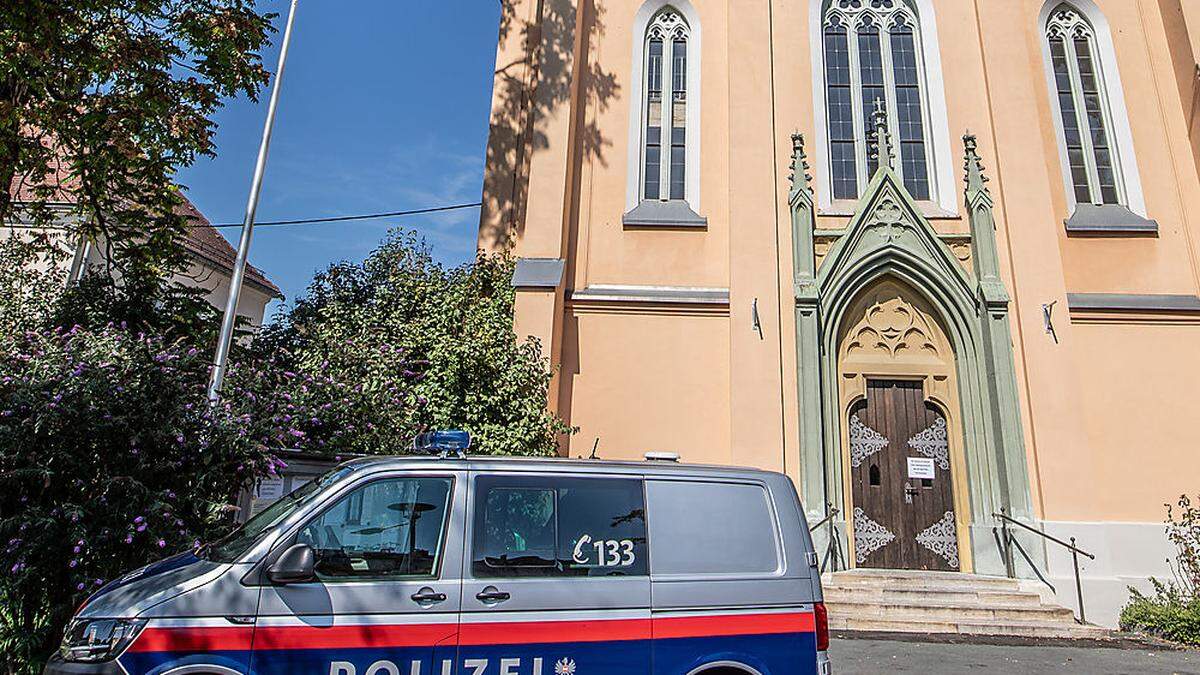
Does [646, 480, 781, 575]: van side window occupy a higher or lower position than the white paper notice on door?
lower

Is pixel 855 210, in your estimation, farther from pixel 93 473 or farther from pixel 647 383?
pixel 93 473

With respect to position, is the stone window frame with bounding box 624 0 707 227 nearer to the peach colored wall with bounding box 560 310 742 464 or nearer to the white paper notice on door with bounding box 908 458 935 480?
the peach colored wall with bounding box 560 310 742 464

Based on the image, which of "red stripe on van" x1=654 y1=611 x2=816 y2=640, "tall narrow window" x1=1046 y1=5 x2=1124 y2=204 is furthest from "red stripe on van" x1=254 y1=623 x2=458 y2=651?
"tall narrow window" x1=1046 y1=5 x2=1124 y2=204

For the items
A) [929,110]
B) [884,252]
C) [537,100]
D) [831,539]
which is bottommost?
[831,539]

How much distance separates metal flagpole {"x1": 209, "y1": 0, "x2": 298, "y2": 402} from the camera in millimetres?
7996

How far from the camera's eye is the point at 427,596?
3.77 m

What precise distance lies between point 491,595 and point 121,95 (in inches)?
353

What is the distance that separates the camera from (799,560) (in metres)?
4.45

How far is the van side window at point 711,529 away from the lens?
4.28m

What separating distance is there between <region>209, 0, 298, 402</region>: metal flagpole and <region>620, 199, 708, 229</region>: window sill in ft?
19.4

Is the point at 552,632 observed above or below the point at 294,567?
below

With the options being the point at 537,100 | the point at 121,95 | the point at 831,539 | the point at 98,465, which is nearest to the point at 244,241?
the point at 121,95

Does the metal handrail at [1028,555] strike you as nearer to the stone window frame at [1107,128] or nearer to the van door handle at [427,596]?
the stone window frame at [1107,128]

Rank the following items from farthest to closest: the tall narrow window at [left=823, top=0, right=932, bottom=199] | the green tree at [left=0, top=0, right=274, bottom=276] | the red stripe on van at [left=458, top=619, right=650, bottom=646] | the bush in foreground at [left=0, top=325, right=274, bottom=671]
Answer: the tall narrow window at [left=823, top=0, right=932, bottom=199], the green tree at [left=0, top=0, right=274, bottom=276], the bush in foreground at [left=0, top=325, right=274, bottom=671], the red stripe on van at [left=458, top=619, right=650, bottom=646]
